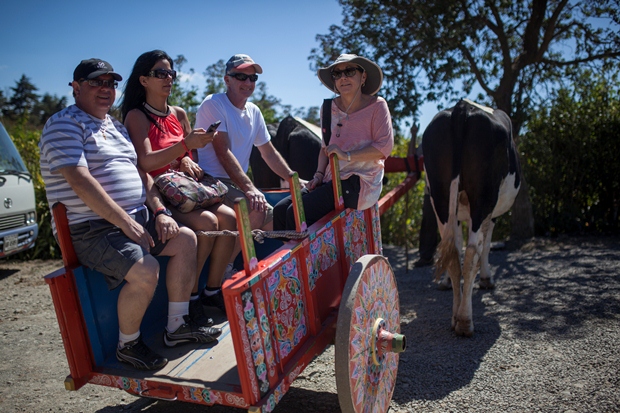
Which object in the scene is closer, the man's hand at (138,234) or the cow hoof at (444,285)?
the man's hand at (138,234)

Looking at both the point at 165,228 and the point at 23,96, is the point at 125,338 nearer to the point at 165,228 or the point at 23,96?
the point at 165,228

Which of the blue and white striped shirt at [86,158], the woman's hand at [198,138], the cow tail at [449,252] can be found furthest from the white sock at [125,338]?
the cow tail at [449,252]

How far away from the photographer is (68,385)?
2377 millimetres

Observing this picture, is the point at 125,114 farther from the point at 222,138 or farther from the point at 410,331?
the point at 410,331

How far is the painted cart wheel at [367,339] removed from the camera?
2.23 meters

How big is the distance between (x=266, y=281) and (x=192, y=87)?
7694 millimetres

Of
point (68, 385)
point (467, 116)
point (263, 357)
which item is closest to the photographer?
point (263, 357)

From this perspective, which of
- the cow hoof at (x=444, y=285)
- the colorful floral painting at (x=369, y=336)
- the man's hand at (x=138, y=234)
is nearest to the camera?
the colorful floral painting at (x=369, y=336)

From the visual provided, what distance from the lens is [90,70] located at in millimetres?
2561

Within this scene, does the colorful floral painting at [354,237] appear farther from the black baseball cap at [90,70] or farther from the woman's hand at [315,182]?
the black baseball cap at [90,70]

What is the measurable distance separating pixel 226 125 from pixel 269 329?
169cm

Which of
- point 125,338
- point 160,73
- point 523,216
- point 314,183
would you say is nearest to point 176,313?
point 125,338

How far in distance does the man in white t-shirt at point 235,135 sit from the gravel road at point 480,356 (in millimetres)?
1339

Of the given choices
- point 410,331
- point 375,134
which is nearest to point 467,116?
point 375,134
